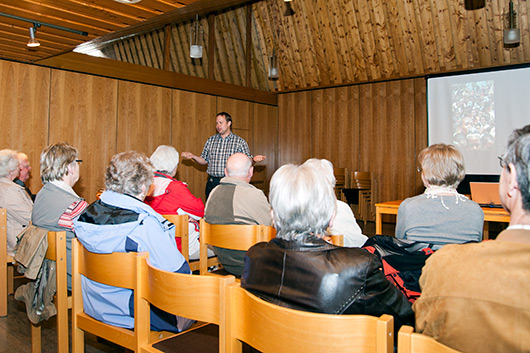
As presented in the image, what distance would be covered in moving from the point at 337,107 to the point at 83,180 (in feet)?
17.7

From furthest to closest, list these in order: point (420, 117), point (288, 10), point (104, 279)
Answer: point (288, 10)
point (420, 117)
point (104, 279)

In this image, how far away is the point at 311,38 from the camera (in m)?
8.53

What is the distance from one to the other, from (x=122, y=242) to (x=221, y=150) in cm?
463

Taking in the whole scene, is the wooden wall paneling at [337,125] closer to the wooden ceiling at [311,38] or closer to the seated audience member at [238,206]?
the wooden ceiling at [311,38]

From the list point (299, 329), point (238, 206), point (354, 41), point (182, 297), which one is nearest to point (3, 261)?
point (238, 206)

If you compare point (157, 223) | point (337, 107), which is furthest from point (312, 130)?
point (157, 223)

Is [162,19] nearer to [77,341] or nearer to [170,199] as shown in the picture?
[170,199]

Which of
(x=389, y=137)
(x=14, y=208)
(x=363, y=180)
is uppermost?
(x=389, y=137)

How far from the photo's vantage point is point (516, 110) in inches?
284

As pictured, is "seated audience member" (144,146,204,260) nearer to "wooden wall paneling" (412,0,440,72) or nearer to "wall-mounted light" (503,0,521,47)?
"wall-mounted light" (503,0,521,47)

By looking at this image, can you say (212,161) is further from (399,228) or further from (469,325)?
(469,325)

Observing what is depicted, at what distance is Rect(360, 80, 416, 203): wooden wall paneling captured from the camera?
8.14m

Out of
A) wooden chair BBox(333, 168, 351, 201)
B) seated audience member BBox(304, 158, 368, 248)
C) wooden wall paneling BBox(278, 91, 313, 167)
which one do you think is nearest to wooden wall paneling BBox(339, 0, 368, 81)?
wooden wall paneling BBox(278, 91, 313, 167)

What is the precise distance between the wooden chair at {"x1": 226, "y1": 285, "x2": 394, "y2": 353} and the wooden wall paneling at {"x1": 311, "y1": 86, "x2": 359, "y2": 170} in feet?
25.7
